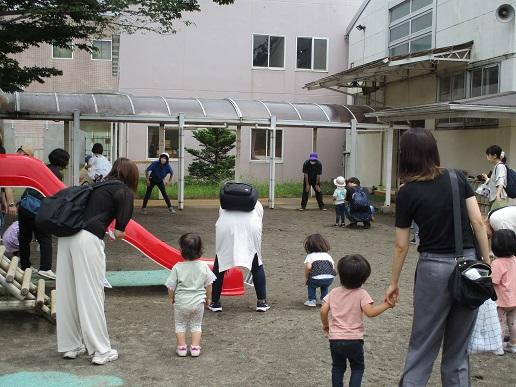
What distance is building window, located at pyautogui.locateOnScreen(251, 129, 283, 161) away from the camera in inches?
1007

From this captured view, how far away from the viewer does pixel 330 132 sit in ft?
85.3

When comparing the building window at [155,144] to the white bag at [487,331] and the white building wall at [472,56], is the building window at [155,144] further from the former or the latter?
the white bag at [487,331]

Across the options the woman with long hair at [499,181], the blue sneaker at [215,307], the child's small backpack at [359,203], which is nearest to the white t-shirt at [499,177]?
the woman with long hair at [499,181]

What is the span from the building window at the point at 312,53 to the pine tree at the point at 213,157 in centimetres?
428

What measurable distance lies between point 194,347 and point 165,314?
1.48 metres

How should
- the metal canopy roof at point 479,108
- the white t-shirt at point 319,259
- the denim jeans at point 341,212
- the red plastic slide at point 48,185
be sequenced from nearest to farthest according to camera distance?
the white t-shirt at point 319,259 < the red plastic slide at point 48,185 < the metal canopy roof at point 479,108 < the denim jeans at point 341,212

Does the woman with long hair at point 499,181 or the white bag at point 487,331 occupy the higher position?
the woman with long hair at point 499,181

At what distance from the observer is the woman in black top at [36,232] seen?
8094mm

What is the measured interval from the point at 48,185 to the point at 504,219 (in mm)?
5059

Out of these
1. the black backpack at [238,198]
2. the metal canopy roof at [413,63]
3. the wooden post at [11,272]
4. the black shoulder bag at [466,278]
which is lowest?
the wooden post at [11,272]

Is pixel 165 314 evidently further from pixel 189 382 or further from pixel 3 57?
pixel 3 57

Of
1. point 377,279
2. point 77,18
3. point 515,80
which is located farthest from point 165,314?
point 515,80

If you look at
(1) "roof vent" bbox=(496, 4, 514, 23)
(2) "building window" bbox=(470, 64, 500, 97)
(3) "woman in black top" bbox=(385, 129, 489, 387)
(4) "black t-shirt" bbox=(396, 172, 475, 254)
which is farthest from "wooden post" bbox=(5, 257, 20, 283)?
(1) "roof vent" bbox=(496, 4, 514, 23)

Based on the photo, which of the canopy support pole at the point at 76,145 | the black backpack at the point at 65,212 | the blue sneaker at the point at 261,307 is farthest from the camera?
the canopy support pole at the point at 76,145
